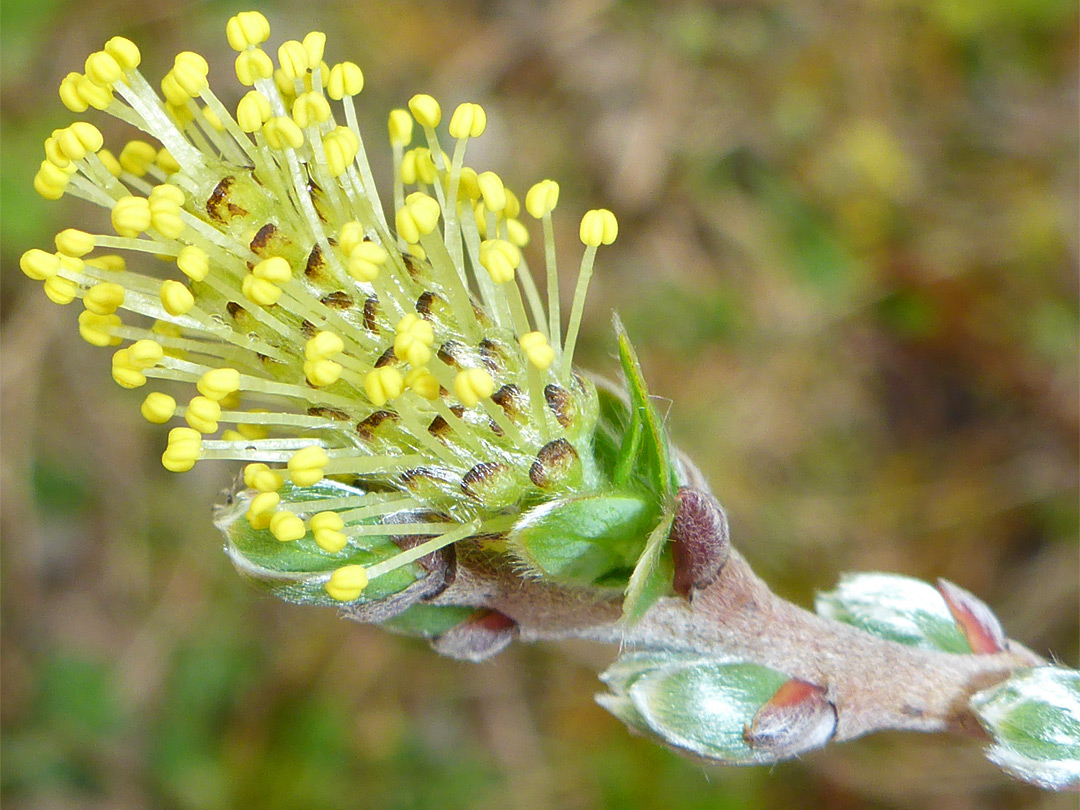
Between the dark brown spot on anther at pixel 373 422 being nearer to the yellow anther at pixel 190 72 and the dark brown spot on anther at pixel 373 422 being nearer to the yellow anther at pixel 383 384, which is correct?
the yellow anther at pixel 383 384

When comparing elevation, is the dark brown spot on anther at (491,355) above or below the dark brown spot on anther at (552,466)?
above

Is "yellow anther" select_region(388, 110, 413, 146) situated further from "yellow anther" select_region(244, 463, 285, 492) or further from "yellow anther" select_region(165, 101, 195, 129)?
"yellow anther" select_region(244, 463, 285, 492)

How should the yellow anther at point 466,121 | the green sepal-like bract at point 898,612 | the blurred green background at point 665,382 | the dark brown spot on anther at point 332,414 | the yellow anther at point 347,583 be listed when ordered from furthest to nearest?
the blurred green background at point 665,382 → the green sepal-like bract at point 898,612 → the yellow anther at point 466,121 → the dark brown spot on anther at point 332,414 → the yellow anther at point 347,583

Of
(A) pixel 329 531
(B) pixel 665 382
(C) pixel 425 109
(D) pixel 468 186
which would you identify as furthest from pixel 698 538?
(B) pixel 665 382

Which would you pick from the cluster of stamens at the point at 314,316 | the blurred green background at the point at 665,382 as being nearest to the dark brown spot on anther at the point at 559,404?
the cluster of stamens at the point at 314,316

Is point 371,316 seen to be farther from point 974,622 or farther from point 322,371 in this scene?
point 974,622

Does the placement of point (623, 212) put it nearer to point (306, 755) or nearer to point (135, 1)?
point (135, 1)

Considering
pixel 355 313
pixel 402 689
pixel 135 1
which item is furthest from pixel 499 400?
pixel 135 1
